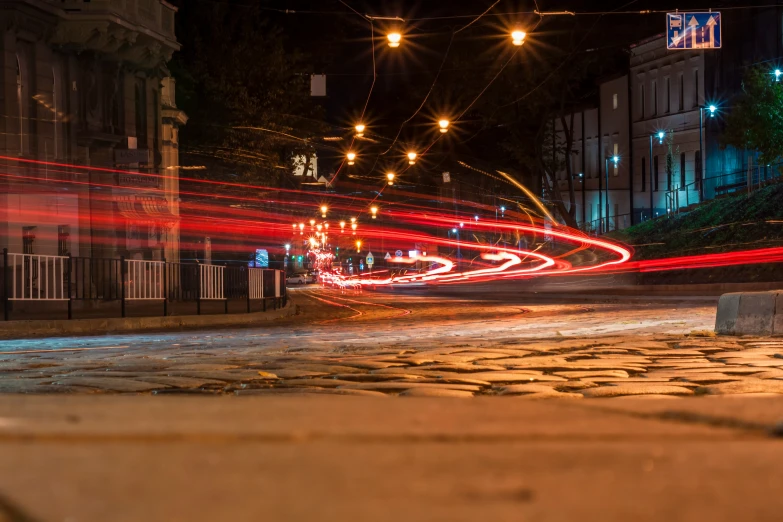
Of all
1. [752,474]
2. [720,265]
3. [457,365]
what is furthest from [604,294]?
[752,474]

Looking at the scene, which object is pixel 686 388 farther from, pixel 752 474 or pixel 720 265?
pixel 720 265

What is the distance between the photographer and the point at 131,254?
132ft

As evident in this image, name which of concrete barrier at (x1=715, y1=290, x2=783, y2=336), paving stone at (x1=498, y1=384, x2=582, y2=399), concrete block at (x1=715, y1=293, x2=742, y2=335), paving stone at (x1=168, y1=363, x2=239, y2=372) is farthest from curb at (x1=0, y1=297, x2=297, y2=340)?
paving stone at (x1=498, y1=384, x2=582, y2=399)

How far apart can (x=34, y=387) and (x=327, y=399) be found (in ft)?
12.2

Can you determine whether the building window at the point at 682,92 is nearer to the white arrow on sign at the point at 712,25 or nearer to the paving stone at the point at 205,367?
the white arrow on sign at the point at 712,25

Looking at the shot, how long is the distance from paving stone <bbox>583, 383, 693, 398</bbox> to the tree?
39.7 m

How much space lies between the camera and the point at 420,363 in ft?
38.0

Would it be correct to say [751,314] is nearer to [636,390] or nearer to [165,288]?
[636,390]

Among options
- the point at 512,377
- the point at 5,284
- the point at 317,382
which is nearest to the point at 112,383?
the point at 317,382

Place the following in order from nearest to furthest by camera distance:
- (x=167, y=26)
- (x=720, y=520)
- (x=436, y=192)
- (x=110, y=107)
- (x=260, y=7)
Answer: (x=720, y=520) < (x=110, y=107) < (x=167, y=26) < (x=260, y=7) < (x=436, y=192)

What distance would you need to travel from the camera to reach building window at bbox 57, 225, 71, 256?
33.5m

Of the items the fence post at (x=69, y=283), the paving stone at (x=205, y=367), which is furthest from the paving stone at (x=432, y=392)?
the fence post at (x=69, y=283)

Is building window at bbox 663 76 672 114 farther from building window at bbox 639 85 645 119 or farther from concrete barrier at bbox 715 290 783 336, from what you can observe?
concrete barrier at bbox 715 290 783 336

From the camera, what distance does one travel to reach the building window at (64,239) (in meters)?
33.5
